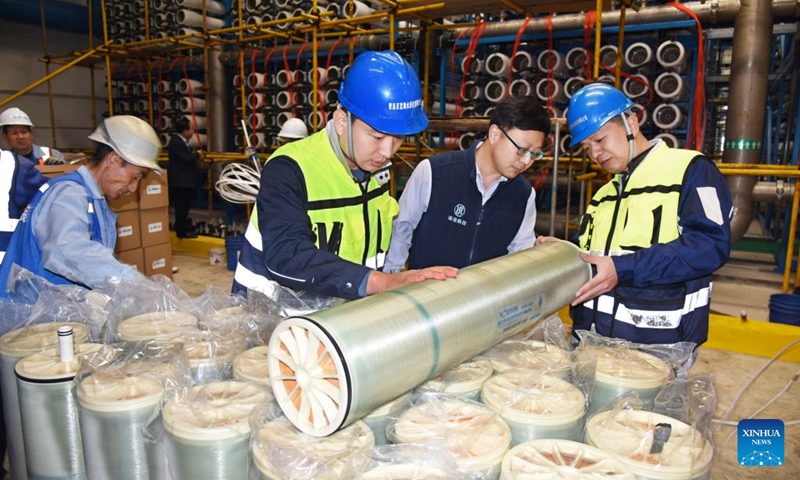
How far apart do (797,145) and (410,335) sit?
663cm

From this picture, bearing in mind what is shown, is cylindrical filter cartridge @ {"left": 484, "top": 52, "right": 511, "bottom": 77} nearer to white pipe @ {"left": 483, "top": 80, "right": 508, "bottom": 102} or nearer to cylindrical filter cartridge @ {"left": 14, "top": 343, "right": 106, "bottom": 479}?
white pipe @ {"left": 483, "top": 80, "right": 508, "bottom": 102}

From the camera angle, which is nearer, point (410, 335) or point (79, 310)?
point (410, 335)

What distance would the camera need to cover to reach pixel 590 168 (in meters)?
4.84

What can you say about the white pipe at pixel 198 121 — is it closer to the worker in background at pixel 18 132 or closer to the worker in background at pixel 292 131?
the worker in background at pixel 292 131

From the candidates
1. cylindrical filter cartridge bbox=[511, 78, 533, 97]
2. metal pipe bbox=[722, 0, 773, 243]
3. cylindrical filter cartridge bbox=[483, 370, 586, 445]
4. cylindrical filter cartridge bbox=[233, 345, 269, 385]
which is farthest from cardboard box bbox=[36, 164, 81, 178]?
metal pipe bbox=[722, 0, 773, 243]

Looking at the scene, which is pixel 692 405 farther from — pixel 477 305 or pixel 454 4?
pixel 454 4

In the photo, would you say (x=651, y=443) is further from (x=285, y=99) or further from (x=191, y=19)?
(x=191, y=19)

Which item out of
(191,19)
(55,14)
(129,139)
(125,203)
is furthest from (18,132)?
(55,14)

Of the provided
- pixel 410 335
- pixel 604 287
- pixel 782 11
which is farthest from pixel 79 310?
pixel 782 11

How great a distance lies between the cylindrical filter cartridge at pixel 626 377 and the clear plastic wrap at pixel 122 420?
3.30 feet

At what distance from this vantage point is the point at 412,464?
100 cm

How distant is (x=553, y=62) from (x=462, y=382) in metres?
4.95

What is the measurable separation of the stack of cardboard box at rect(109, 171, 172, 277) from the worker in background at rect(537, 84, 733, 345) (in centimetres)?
450

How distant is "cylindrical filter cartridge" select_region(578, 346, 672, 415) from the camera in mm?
1304
